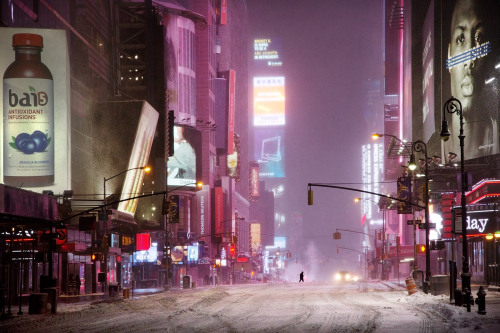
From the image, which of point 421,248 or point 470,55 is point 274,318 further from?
point 470,55

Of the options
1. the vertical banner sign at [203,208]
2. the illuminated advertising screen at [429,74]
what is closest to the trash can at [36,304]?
the illuminated advertising screen at [429,74]

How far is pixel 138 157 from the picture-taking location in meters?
83.0

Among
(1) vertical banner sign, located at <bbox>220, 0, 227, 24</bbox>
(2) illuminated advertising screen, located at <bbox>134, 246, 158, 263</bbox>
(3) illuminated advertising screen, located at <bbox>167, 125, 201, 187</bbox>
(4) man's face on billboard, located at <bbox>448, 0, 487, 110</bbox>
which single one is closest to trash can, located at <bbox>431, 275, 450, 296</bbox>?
(4) man's face on billboard, located at <bbox>448, 0, 487, 110</bbox>

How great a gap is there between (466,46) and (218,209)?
76.8 metres

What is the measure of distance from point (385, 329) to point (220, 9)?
15485cm

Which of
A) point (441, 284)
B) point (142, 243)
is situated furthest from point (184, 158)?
point (441, 284)

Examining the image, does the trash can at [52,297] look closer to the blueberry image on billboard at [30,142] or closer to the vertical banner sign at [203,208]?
the blueberry image on billboard at [30,142]

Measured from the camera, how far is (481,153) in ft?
234

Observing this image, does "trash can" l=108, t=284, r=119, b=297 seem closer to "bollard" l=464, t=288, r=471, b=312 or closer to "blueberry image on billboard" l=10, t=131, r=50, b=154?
"blueberry image on billboard" l=10, t=131, r=50, b=154

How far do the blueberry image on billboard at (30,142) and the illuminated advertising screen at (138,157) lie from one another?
1467 centimetres

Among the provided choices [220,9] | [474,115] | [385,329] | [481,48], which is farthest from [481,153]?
[220,9]

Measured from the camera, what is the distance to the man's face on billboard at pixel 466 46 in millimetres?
74125

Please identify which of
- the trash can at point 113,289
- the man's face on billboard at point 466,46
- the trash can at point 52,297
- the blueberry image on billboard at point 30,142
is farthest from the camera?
the man's face on billboard at point 466,46

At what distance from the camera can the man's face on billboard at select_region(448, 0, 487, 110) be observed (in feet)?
243
